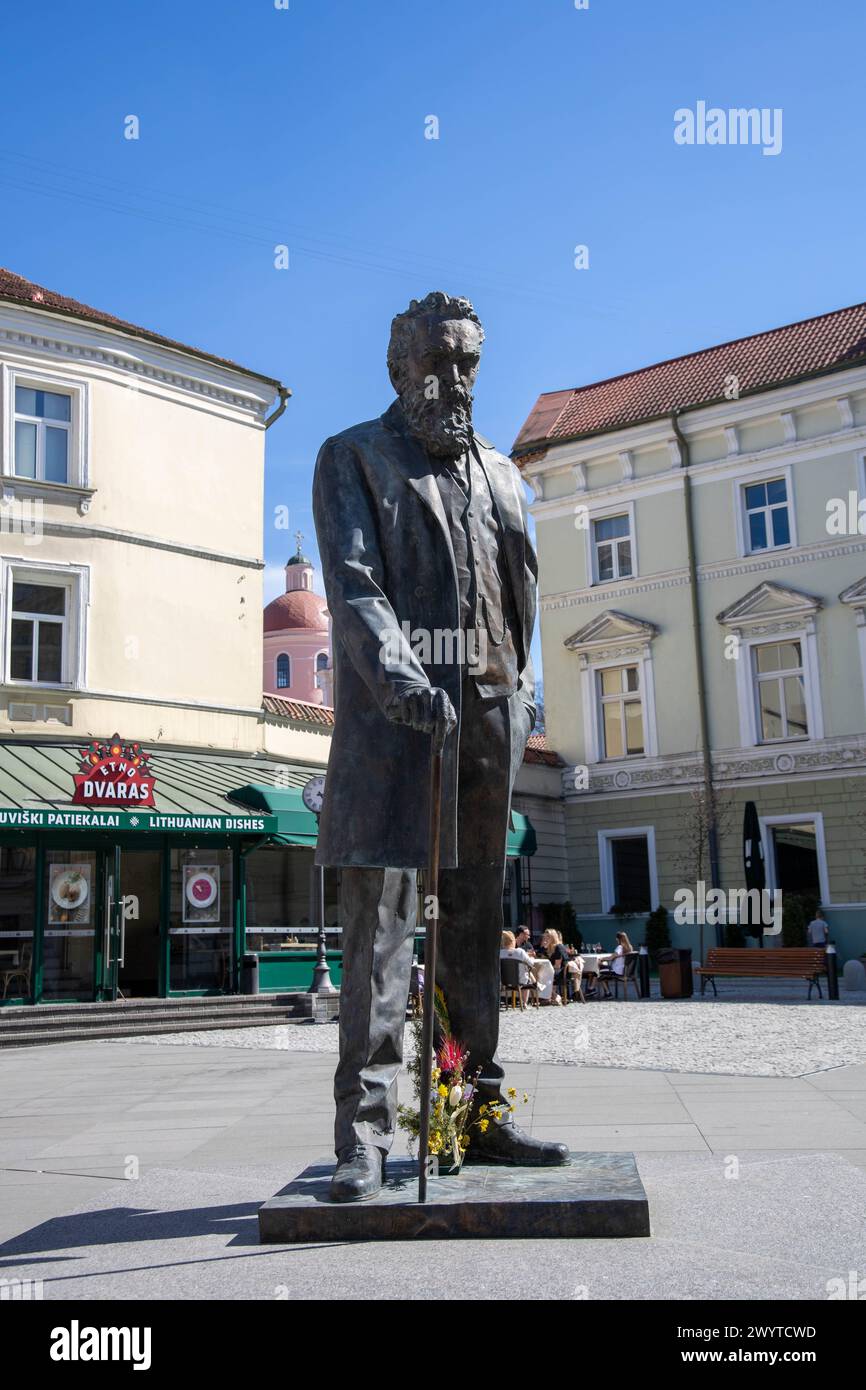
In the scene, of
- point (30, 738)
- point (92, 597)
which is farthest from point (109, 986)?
point (92, 597)

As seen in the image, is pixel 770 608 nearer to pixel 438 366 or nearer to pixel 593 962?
pixel 593 962

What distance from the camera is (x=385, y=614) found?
14.1 ft

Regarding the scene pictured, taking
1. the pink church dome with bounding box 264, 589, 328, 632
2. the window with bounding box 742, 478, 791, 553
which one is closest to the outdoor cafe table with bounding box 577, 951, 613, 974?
the window with bounding box 742, 478, 791, 553

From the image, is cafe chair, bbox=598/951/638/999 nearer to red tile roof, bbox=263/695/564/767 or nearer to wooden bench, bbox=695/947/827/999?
wooden bench, bbox=695/947/827/999

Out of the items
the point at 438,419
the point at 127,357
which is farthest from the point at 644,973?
the point at 438,419

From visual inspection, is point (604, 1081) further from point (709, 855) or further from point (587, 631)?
point (587, 631)

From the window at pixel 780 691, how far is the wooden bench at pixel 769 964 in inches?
330

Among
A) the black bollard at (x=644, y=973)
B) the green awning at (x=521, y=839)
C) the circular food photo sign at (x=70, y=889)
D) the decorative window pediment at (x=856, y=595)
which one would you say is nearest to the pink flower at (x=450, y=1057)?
the circular food photo sign at (x=70, y=889)

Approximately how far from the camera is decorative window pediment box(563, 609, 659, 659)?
103 ft

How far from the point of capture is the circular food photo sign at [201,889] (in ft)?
68.0

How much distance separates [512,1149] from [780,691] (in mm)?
26274

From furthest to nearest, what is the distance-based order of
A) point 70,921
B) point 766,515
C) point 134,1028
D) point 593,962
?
point 766,515, point 593,962, point 70,921, point 134,1028

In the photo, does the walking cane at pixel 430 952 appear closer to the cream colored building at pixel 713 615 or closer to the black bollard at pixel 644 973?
the black bollard at pixel 644 973

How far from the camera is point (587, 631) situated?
32.3m
